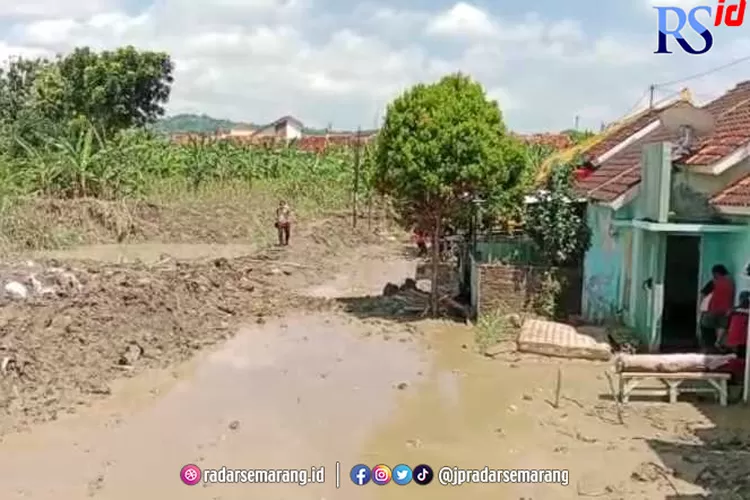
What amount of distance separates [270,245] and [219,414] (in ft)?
59.5

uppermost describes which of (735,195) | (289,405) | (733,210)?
(735,195)

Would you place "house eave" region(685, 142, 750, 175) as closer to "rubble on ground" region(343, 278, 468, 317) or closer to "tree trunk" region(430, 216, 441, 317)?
"tree trunk" region(430, 216, 441, 317)

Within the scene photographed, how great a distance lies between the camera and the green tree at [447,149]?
1689 cm

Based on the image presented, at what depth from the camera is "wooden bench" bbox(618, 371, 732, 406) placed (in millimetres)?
11766

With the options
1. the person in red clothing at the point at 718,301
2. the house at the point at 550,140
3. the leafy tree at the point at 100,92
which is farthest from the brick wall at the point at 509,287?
the leafy tree at the point at 100,92

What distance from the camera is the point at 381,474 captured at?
9406 millimetres

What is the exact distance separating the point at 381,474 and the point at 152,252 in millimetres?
22234

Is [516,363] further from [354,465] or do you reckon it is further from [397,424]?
[354,465]

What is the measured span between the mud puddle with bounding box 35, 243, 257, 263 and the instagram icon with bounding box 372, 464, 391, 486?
60.4 ft

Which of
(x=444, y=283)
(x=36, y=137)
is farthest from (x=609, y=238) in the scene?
(x=36, y=137)

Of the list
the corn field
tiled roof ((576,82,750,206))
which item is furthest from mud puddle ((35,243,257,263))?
tiled roof ((576,82,750,206))

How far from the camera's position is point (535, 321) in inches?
637

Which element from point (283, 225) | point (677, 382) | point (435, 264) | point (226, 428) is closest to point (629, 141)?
point (435, 264)

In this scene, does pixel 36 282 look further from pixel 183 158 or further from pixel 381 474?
pixel 183 158
